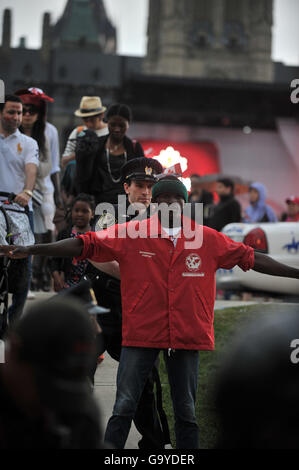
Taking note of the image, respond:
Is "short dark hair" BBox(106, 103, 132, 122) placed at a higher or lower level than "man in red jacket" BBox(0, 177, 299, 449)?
higher

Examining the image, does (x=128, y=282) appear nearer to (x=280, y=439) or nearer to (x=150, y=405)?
(x=150, y=405)

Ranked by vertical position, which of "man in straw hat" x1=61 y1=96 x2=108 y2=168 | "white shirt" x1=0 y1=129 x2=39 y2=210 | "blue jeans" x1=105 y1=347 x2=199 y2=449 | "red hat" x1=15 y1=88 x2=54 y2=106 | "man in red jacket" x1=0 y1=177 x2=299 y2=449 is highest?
"red hat" x1=15 y1=88 x2=54 y2=106

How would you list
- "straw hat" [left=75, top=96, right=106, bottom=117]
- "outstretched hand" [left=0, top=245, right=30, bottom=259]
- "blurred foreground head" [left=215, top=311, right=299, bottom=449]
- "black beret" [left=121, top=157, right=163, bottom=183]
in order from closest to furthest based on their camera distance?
"blurred foreground head" [left=215, top=311, right=299, bottom=449] < "outstretched hand" [left=0, top=245, right=30, bottom=259] < "black beret" [left=121, top=157, right=163, bottom=183] < "straw hat" [left=75, top=96, right=106, bottom=117]

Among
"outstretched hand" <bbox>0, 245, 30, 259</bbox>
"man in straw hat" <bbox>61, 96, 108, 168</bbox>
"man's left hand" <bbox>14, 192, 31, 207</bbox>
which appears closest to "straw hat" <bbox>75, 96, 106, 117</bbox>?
"man in straw hat" <bbox>61, 96, 108, 168</bbox>

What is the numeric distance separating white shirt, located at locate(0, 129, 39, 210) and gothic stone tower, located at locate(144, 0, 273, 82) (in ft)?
286

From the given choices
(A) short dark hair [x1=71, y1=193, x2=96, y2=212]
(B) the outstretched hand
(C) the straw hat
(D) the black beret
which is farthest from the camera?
(C) the straw hat

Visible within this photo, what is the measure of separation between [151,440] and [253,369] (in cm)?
264

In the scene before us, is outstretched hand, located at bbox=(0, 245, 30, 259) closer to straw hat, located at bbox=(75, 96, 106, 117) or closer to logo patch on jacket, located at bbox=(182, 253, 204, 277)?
logo patch on jacket, located at bbox=(182, 253, 204, 277)

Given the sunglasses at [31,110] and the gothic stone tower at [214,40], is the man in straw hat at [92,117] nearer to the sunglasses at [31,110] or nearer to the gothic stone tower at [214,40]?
the sunglasses at [31,110]

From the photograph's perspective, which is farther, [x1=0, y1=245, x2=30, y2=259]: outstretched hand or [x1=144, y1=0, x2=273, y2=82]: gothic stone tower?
[x1=144, y1=0, x2=273, y2=82]: gothic stone tower

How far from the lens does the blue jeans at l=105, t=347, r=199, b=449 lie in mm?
3801

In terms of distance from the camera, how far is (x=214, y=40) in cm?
9800

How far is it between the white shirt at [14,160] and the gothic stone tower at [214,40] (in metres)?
87.1

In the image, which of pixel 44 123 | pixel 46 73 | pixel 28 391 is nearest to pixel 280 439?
pixel 28 391
